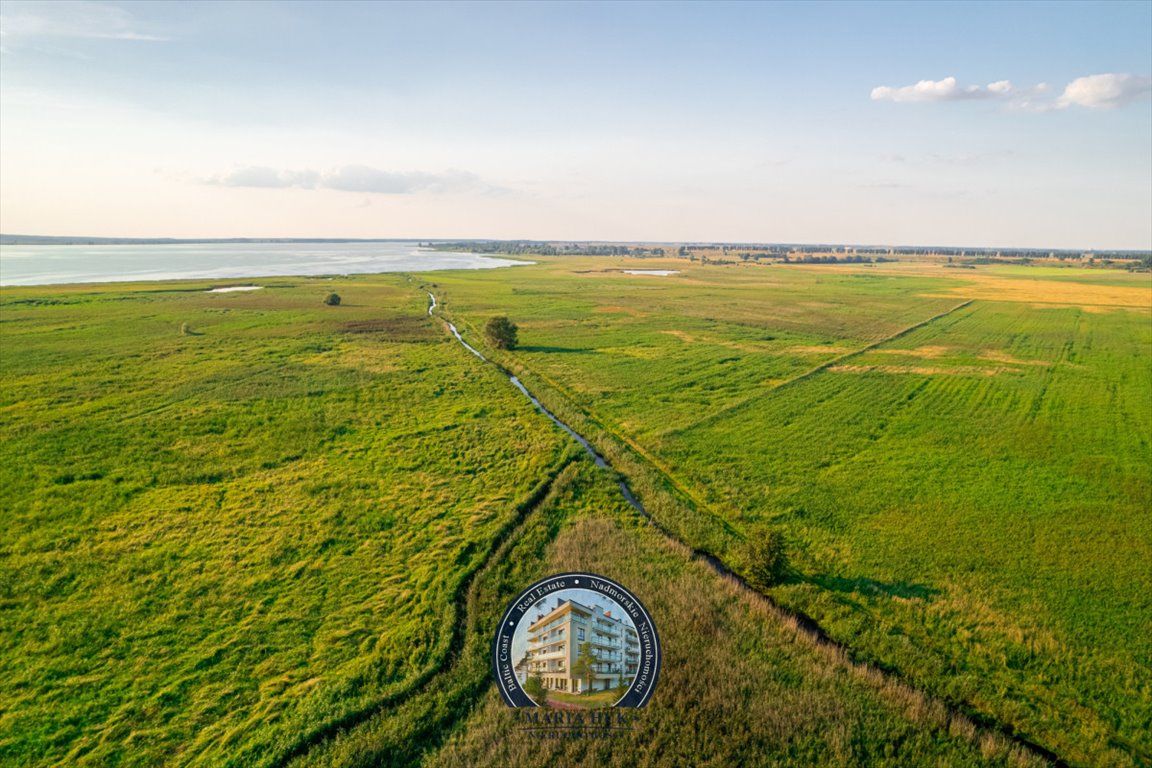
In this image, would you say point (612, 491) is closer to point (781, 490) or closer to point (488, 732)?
point (781, 490)

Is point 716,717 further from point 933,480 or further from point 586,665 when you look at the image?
point 933,480

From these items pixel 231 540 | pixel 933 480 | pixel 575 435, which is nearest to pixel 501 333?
pixel 575 435

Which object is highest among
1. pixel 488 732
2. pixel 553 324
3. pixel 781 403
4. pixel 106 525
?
pixel 553 324

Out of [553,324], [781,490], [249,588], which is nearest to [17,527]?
[249,588]

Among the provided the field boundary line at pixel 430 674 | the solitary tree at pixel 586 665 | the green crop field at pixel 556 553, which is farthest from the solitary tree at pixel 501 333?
the solitary tree at pixel 586 665

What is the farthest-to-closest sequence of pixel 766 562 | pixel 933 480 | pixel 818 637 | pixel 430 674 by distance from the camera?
pixel 933 480
pixel 766 562
pixel 818 637
pixel 430 674

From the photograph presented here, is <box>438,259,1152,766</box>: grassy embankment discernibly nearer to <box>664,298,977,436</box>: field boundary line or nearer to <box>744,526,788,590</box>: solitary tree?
<box>664,298,977,436</box>: field boundary line
